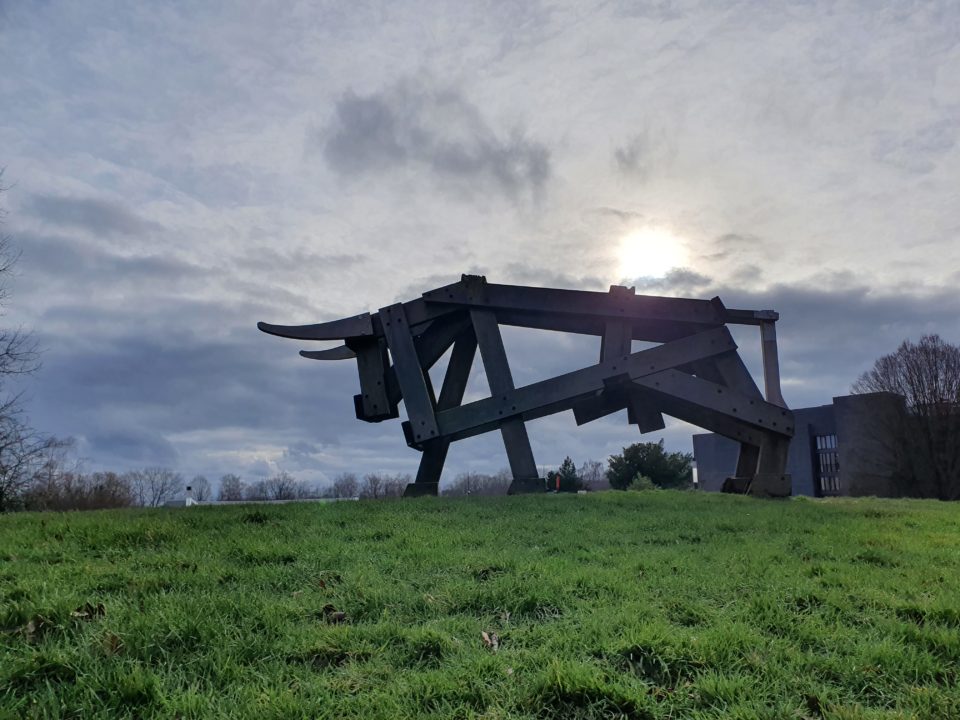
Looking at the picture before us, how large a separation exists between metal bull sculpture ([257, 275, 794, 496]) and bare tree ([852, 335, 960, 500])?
87.2 feet

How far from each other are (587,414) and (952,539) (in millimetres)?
6342

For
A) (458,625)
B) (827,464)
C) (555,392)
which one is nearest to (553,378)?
(555,392)

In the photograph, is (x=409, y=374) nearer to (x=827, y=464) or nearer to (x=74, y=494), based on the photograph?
(x=74, y=494)

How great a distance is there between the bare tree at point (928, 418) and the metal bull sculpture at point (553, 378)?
2657 cm

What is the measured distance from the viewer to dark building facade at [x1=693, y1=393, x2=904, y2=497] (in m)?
36.9

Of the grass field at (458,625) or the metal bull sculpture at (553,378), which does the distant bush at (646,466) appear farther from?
the grass field at (458,625)

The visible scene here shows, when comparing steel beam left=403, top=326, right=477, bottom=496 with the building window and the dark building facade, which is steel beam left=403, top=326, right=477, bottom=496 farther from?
the building window

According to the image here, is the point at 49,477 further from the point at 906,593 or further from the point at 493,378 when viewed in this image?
the point at 906,593

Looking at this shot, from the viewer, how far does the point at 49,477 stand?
76.4ft

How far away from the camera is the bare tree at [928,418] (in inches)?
1339

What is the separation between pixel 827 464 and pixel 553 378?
39.7 metres

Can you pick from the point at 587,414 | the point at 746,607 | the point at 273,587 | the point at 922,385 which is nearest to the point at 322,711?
the point at 273,587

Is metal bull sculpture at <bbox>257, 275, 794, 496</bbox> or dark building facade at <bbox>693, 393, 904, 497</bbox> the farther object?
dark building facade at <bbox>693, 393, 904, 497</bbox>

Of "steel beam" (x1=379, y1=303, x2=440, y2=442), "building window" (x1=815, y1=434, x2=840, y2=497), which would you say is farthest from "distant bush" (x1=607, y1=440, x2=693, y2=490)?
"building window" (x1=815, y1=434, x2=840, y2=497)
